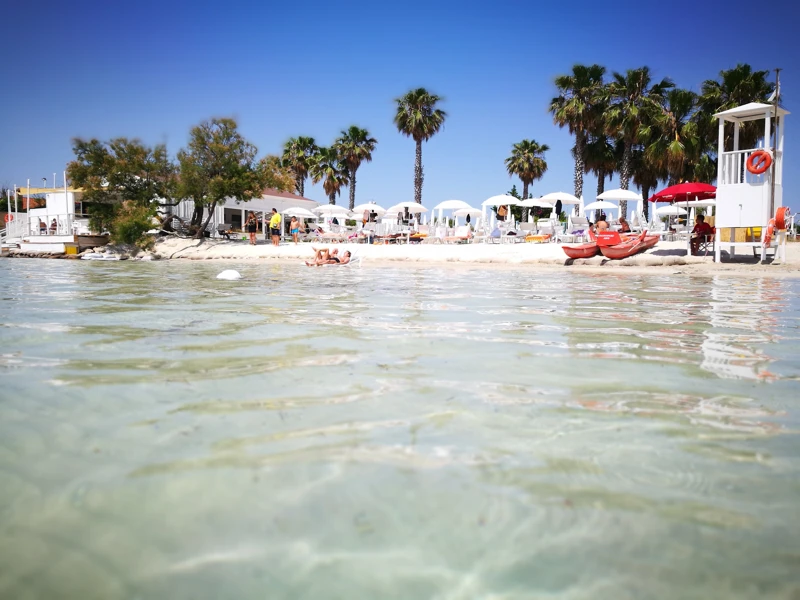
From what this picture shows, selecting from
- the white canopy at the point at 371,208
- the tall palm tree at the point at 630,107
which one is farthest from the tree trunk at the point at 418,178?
the tall palm tree at the point at 630,107

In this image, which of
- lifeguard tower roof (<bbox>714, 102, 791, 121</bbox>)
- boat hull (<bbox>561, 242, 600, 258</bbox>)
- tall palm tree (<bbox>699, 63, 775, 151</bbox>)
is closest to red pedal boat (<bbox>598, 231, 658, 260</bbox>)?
boat hull (<bbox>561, 242, 600, 258</bbox>)

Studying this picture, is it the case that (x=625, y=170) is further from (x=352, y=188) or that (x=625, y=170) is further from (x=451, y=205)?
(x=352, y=188)

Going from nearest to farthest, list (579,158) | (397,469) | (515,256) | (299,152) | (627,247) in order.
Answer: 1. (397,469)
2. (627,247)
3. (515,256)
4. (579,158)
5. (299,152)

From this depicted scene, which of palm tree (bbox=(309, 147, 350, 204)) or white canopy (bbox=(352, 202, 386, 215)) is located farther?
palm tree (bbox=(309, 147, 350, 204))

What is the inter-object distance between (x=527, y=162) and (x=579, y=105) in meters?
13.0

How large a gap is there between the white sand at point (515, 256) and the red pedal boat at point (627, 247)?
228 millimetres

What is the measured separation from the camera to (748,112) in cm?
1395

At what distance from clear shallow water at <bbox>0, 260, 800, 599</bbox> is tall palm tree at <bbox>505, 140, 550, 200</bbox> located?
41.4 metres

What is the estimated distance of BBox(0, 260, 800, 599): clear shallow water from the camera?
52.7 inches

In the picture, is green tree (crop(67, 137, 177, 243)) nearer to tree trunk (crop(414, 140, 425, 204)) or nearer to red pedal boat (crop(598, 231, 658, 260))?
tree trunk (crop(414, 140, 425, 204))

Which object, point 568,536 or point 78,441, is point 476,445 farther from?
point 78,441

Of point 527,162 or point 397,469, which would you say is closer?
point 397,469

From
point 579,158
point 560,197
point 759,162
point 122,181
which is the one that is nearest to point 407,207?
point 560,197

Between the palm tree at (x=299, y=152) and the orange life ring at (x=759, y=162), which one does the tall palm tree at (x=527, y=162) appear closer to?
the palm tree at (x=299, y=152)
